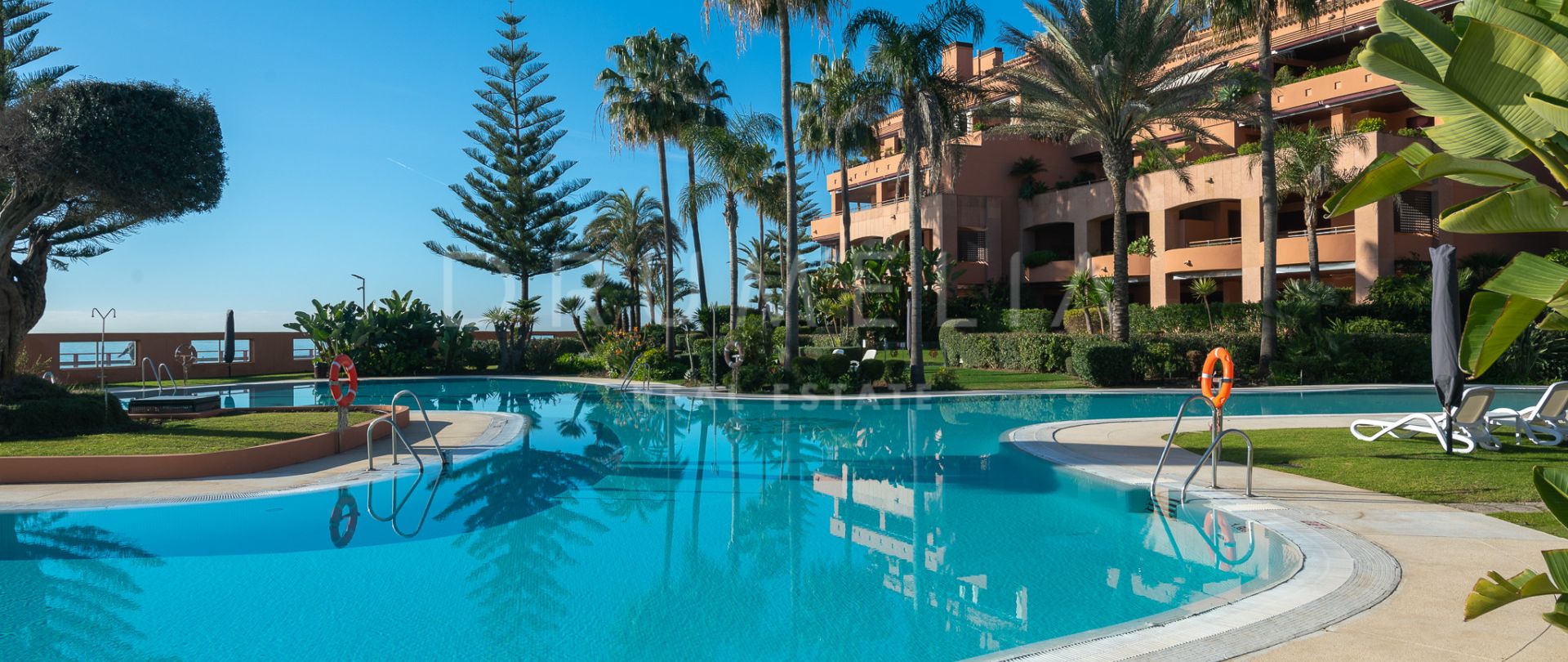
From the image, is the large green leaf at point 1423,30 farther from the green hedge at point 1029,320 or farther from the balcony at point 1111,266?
the balcony at point 1111,266

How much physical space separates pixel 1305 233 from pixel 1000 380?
34.3 ft

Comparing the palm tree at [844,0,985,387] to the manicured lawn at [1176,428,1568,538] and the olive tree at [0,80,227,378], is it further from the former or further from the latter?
the olive tree at [0,80,227,378]

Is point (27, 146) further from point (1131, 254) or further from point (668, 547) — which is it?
point (1131, 254)

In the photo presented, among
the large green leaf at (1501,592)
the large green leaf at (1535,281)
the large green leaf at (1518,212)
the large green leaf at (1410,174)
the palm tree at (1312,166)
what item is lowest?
the large green leaf at (1501,592)

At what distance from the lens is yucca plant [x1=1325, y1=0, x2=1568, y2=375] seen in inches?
83.6

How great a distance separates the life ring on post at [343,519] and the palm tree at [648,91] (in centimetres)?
1593

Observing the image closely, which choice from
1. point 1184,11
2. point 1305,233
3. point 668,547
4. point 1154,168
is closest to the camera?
point 668,547

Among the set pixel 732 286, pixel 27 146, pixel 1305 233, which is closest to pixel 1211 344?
pixel 1305 233

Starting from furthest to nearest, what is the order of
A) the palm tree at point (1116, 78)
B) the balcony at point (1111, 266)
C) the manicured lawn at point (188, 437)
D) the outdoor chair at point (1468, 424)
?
the balcony at point (1111, 266) → the palm tree at point (1116, 78) → the manicured lawn at point (188, 437) → the outdoor chair at point (1468, 424)

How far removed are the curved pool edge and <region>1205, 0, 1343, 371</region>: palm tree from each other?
1494 cm

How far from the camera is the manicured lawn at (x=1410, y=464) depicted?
714 centimetres

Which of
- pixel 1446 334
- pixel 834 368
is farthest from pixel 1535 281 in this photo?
pixel 834 368

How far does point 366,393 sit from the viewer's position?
20.9 m

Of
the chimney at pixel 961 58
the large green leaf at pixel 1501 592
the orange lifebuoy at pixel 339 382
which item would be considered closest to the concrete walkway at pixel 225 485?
the orange lifebuoy at pixel 339 382
